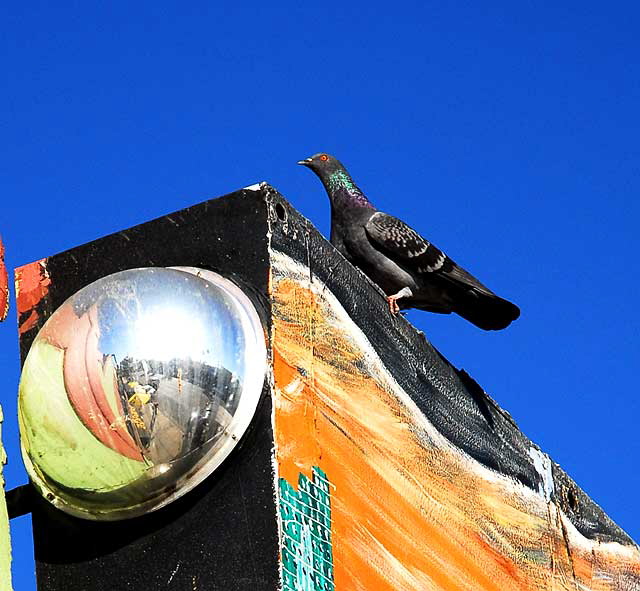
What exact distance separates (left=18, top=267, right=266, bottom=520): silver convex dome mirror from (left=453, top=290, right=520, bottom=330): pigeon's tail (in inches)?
152

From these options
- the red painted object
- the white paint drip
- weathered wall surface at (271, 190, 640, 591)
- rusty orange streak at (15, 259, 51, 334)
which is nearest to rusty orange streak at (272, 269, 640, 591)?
weathered wall surface at (271, 190, 640, 591)

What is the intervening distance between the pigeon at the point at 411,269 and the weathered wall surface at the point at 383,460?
5.02ft

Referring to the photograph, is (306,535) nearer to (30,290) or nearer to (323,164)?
(30,290)

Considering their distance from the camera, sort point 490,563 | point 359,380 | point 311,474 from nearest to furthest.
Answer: point 311,474, point 359,380, point 490,563

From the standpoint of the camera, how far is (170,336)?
11.9ft

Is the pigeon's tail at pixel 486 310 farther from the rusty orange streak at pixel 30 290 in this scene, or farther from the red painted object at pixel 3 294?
the red painted object at pixel 3 294

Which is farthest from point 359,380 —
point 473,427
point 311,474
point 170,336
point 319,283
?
point 473,427

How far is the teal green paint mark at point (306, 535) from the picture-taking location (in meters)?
3.55

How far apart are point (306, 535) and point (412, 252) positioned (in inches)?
153

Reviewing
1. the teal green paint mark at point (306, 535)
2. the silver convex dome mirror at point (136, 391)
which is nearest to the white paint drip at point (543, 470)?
the teal green paint mark at point (306, 535)

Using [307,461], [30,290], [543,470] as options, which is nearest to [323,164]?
[543,470]

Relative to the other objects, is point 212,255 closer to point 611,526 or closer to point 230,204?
point 230,204

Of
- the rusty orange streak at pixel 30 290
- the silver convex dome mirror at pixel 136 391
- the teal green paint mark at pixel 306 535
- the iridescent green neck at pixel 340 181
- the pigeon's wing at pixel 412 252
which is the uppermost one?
the iridescent green neck at pixel 340 181

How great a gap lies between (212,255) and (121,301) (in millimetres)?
Answer: 422
